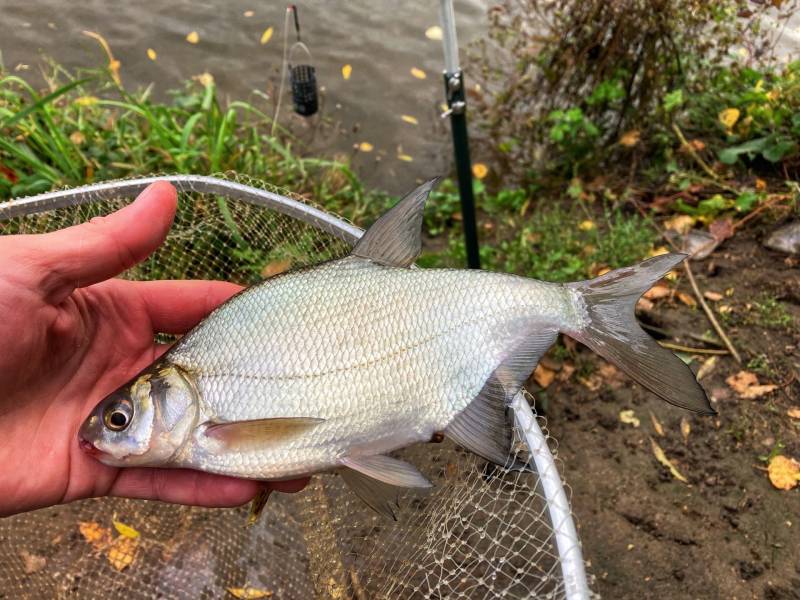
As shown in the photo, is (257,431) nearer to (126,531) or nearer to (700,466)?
(126,531)

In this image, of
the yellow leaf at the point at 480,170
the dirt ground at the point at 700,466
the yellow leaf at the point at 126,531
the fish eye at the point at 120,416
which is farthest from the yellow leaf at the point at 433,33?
the fish eye at the point at 120,416

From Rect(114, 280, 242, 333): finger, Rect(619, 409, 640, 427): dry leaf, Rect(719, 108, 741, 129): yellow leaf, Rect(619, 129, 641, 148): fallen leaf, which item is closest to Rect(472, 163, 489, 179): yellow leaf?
Rect(619, 129, 641, 148): fallen leaf

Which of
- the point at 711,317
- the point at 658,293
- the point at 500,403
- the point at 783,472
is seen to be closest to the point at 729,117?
the point at 658,293

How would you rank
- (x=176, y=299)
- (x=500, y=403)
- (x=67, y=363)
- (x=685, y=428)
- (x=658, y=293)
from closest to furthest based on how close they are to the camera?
1. (x=500, y=403)
2. (x=67, y=363)
3. (x=176, y=299)
4. (x=685, y=428)
5. (x=658, y=293)

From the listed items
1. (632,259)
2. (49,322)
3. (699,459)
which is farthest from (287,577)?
(632,259)

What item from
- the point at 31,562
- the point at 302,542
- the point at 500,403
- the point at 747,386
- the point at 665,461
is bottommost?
the point at 31,562

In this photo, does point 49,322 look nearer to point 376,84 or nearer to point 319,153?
point 319,153

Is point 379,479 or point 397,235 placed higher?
point 397,235
